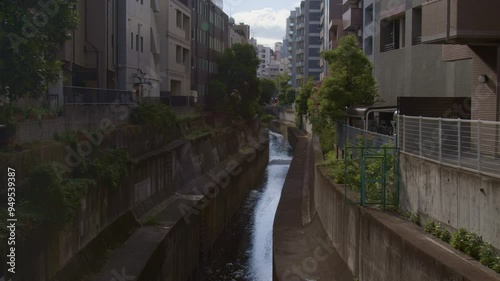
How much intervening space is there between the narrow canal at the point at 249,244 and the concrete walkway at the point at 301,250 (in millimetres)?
2344

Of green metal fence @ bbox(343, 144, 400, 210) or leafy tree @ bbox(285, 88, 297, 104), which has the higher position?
leafy tree @ bbox(285, 88, 297, 104)

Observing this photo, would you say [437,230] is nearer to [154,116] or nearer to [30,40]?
[30,40]

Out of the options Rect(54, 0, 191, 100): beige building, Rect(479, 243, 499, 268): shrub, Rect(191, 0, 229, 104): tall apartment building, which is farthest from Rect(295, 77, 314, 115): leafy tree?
Rect(479, 243, 499, 268): shrub

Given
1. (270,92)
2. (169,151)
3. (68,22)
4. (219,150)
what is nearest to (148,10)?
(219,150)

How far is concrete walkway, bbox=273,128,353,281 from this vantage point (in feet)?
50.0

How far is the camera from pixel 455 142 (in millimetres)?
11383

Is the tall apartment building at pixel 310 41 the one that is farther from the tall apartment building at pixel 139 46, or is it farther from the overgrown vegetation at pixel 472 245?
the overgrown vegetation at pixel 472 245

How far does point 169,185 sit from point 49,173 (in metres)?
14.4

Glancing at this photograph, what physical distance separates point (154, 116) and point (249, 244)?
787 centimetres

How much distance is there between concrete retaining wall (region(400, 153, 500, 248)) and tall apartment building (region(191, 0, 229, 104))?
4103cm

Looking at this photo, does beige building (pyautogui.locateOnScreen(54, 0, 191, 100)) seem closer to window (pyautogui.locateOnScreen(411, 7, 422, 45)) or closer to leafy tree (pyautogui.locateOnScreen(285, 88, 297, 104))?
window (pyautogui.locateOnScreen(411, 7, 422, 45))

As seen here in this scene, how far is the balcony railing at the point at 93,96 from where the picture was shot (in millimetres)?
19731

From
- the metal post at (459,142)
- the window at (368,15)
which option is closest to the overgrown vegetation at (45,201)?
the metal post at (459,142)

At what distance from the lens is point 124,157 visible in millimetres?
19844
